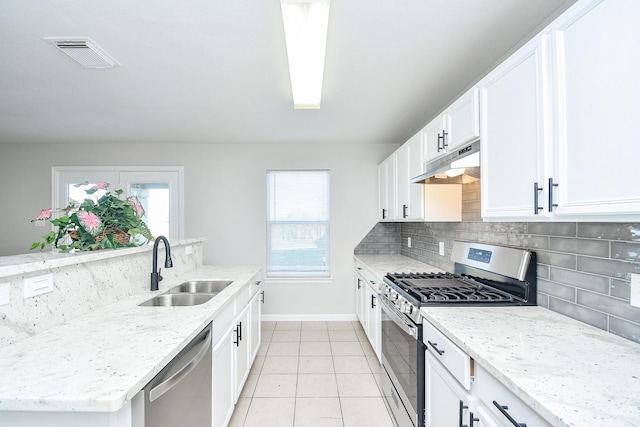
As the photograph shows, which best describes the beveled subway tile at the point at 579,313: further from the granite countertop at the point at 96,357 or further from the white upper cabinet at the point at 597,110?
the granite countertop at the point at 96,357

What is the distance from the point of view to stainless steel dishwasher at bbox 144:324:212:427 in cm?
105

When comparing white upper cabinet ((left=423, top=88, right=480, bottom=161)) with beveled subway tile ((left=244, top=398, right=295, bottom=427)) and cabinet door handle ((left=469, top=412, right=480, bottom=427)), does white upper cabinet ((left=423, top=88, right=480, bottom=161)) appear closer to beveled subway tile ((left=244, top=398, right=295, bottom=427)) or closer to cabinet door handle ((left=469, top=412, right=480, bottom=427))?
cabinet door handle ((left=469, top=412, right=480, bottom=427))

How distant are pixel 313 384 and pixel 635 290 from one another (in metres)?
2.27

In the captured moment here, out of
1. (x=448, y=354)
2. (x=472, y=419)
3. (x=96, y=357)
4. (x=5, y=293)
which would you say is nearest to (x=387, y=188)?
(x=448, y=354)

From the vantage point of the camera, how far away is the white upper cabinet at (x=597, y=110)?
0.90 m

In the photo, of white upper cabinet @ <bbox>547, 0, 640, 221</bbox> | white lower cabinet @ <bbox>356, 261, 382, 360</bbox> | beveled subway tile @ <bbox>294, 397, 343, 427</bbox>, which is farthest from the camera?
white lower cabinet @ <bbox>356, 261, 382, 360</bbox>

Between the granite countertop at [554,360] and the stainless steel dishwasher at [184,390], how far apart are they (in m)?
1.12

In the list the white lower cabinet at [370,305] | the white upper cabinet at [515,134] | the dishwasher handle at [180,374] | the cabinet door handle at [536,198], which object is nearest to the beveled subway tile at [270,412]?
the white lower cabinet at [370,305]

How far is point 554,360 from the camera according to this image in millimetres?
1054

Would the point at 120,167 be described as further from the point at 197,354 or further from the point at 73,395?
the point at 73,395

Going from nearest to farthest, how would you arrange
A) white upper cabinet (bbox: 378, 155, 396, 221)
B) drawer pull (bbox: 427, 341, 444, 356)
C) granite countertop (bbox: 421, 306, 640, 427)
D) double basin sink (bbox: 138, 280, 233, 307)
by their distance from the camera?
granite countertop (bbox: 421, 306, 640, 427) → drawer pull (bbox: 427, 341, 444, 356) → double basin sink (bbox: 138, 280, 233, 307) → white upper cabinet (bbox: 378, 155, 396, 221)

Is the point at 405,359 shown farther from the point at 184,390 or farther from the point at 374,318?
the point at 184,390

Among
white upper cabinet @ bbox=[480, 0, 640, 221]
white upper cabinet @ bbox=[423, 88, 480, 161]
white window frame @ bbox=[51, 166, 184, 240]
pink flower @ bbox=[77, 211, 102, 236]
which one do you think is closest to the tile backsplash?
white upper cabinet @ bbox=[480, 0, 640, 221]

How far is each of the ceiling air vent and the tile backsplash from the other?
2832mm
